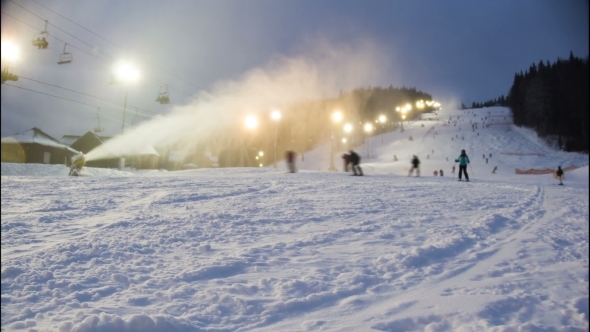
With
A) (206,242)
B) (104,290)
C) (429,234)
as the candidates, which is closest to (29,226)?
(206,242)

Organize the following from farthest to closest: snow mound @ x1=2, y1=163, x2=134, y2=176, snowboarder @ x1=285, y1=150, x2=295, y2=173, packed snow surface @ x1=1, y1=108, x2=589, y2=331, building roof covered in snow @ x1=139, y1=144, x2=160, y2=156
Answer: building roof covered in snow @ x1=139, y1=144, x2=160, y2=156 → snowboarder @ x1=285, y1=150, x2=295, y2=173 → snow mound @ x1=2, y1=163, x2=134, y2=176 → packed snow surface @ x1=1, y1=108, x2=589, y2=331

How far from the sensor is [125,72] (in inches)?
1078

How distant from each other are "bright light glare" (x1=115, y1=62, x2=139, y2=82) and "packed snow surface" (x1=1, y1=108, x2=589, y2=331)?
19.1 meters

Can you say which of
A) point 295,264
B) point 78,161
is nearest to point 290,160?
point 78,161

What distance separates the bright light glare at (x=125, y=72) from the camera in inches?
1063

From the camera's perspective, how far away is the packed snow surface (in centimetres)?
344

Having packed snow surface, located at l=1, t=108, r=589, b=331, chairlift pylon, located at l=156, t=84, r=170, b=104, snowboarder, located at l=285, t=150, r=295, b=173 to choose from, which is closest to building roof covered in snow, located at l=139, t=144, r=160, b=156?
chairlift pylon, located at l=156, t=84, r=170, b=104

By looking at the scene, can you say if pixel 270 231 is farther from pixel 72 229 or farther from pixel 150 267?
pixel 72 229

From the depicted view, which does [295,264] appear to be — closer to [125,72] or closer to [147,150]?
[125,72]

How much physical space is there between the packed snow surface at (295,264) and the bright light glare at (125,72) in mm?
19137

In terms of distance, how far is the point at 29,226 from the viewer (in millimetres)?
7164

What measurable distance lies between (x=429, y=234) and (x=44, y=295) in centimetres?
639

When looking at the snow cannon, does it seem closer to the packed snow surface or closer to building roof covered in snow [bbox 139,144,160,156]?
the packed snow surface

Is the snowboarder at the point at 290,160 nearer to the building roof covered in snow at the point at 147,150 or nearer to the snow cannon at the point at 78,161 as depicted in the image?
the snow cannon at the point at 78,161
